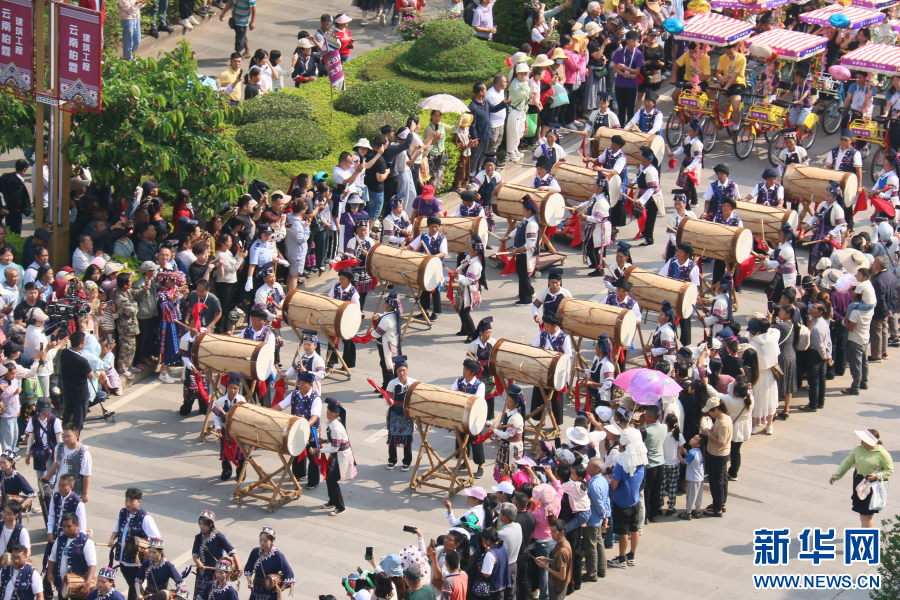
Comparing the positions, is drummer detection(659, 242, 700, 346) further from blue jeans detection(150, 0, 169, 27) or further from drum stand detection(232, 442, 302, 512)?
blue jeans detection(150, 0, 169, 27)

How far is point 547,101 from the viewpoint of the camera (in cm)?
2538

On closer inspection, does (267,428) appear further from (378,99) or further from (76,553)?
(378,99)

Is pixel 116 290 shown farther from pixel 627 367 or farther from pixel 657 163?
pixel 657 163

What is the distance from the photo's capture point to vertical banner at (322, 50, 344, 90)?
82.6ft

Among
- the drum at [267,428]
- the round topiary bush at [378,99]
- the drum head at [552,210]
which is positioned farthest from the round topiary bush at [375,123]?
the drum at [267,428]

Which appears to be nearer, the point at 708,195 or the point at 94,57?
the point at 94,57

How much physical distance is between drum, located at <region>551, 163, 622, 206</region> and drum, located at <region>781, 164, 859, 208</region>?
2.76m

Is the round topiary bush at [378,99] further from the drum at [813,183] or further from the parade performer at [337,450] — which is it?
the parade performer at [337,450]

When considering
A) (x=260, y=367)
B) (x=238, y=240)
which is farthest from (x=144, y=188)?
(x=260, y=367)

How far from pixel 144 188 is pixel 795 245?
1031 cm

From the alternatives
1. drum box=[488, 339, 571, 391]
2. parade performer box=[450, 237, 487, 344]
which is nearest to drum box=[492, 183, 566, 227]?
parade performer box=[450, 237, 487, 344]

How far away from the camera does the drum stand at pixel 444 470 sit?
15.8 metres

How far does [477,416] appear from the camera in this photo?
15555 mm

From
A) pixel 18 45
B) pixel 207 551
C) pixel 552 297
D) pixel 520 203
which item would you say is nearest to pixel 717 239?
pixel 520 203
